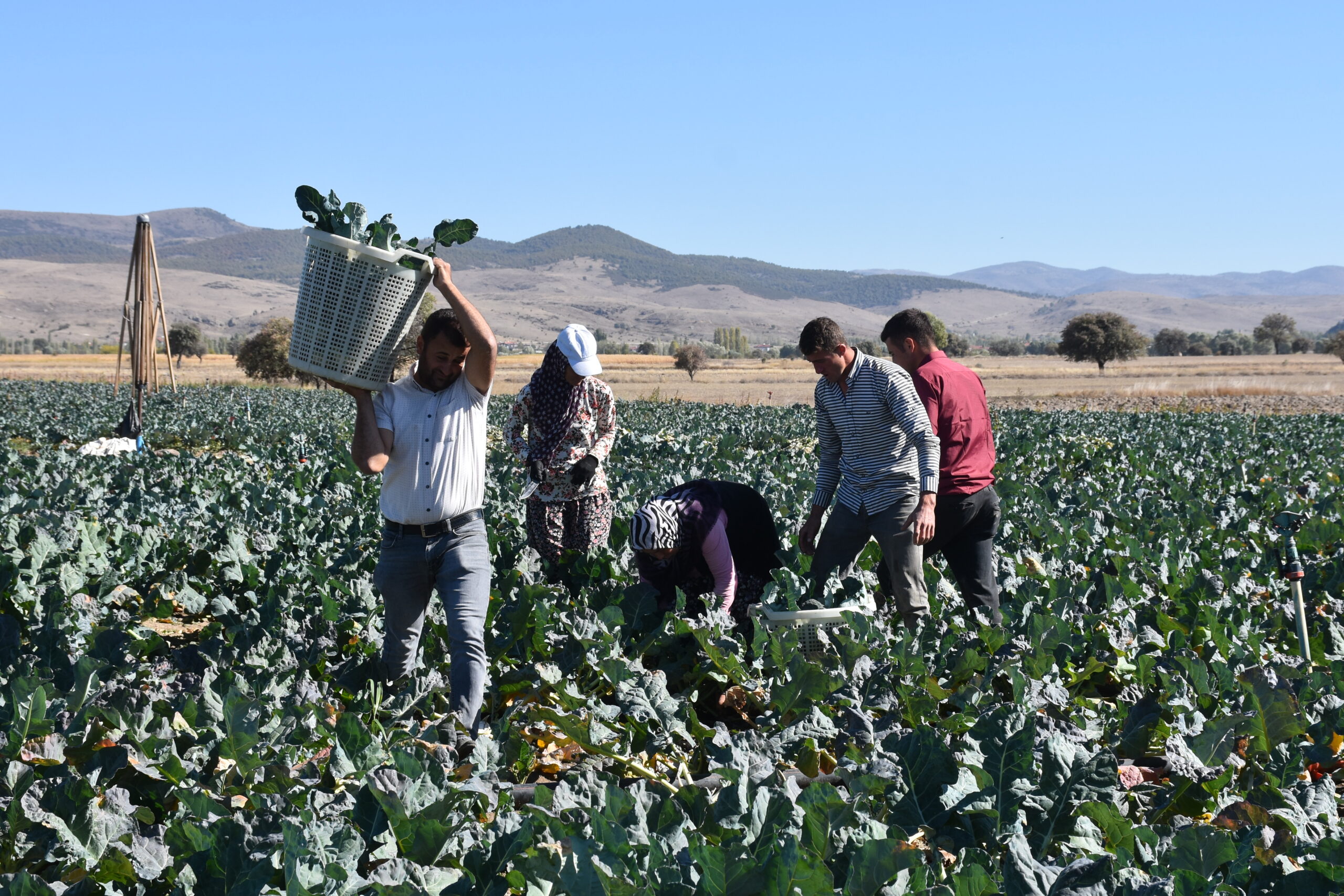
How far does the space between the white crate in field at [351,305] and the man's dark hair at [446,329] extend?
0.39 feet

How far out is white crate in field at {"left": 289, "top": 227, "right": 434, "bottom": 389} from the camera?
342 centimetres

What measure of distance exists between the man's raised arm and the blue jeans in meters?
0.58

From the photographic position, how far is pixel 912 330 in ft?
15.8

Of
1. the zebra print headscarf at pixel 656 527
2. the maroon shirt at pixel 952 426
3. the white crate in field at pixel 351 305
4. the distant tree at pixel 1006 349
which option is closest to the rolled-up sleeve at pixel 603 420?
the zebra print headscarf at pixel 656 527

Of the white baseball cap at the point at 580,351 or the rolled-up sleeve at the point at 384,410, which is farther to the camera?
the white baseball cap at the point at 580,351

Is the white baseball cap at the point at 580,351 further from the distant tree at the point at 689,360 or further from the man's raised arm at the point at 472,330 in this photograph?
the distant tree at the point at 689,360

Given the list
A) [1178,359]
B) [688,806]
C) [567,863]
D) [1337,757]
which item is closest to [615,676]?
[688,806]

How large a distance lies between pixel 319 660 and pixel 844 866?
9.06 feet

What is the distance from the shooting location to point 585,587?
5207 mm

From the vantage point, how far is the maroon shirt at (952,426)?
16.1 feet

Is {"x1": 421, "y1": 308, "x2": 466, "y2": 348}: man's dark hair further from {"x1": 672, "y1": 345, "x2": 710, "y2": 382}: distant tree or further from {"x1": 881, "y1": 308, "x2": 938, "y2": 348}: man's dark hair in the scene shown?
{"x1": 672, "y1": 345, "x2": 710, "y2": 382}: distant tree

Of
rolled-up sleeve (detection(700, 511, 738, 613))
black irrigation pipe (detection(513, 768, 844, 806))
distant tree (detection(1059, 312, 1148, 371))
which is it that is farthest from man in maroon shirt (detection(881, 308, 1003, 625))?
distant tree (detection(1059, 312, 1148, 371))

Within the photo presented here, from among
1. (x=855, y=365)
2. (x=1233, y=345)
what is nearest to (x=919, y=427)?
(x=855, y=365)

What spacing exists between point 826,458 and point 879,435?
41 centimetres
